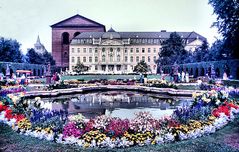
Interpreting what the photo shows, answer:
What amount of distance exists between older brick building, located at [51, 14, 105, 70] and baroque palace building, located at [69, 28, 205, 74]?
9.12ft

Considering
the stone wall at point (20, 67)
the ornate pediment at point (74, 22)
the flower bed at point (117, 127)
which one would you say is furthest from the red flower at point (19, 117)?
the ornate pediment at point (74, 22)

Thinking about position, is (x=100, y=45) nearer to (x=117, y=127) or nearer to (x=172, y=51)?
(x=172, y=51)

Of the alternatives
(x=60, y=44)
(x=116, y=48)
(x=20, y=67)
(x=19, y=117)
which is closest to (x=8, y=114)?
(x=19, y=117)

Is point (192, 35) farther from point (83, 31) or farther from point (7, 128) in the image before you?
point (7, 128)

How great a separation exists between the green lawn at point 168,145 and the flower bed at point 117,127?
0.80 feet

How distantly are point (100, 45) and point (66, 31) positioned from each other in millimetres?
13006

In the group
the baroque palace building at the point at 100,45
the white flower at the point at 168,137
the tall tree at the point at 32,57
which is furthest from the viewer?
the baroque palace building at the point at 100,45

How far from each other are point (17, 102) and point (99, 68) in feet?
259

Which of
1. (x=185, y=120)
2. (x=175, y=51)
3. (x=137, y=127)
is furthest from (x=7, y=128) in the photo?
(x=175, y=51)

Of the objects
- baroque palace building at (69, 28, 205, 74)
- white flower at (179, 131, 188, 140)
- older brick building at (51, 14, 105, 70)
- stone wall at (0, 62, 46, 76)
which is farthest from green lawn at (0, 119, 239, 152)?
older brick building at (51, 14, 105, 70)

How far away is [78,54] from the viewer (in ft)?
296

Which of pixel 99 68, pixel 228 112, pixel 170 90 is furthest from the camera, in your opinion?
pixel 99 68

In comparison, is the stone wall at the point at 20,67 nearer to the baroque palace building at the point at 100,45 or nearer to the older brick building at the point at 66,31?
the baroque palace building at the point at 100,45

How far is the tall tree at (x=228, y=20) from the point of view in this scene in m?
Answer: 27.5
